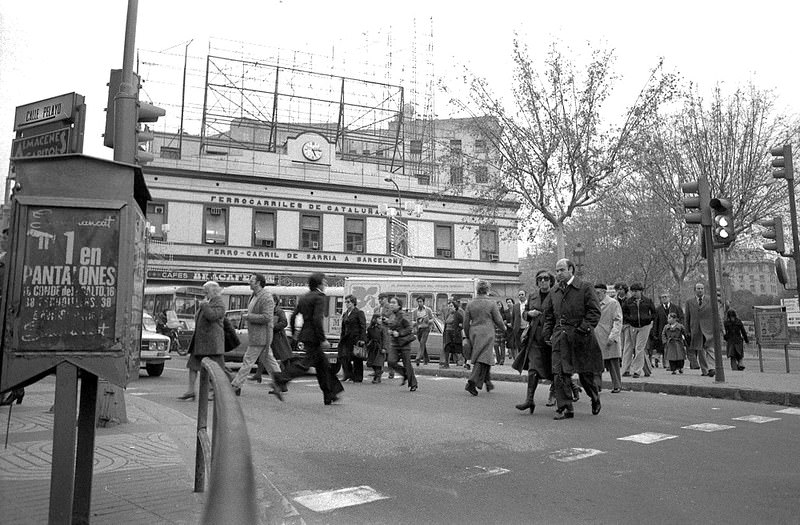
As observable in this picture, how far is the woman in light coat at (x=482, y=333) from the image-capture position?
11.5 metres

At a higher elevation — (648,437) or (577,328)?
(577,328)

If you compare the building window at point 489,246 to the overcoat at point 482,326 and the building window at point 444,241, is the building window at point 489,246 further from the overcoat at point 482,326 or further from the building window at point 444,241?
the overcoat at point 482,326

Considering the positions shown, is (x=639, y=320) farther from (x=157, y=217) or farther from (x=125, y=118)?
(x=157, y=217)

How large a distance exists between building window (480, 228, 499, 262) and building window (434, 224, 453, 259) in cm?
194

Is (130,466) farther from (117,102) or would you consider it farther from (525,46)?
(525,46)

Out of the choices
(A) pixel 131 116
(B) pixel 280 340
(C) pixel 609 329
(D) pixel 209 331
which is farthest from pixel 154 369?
(C) pixel 609 329

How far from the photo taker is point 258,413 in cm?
938

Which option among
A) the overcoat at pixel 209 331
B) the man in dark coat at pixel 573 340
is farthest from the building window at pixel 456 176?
the man in dark coat at pixel 573 340

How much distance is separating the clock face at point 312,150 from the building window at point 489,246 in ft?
35.2

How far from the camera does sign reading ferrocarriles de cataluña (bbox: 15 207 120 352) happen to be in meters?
3.62

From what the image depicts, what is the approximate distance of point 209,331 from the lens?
10.7 meters

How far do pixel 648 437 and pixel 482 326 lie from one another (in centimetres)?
459

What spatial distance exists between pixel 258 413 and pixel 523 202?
60.9ft

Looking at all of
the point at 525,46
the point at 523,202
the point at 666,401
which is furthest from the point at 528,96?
the point at 666,401
